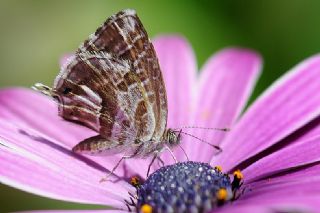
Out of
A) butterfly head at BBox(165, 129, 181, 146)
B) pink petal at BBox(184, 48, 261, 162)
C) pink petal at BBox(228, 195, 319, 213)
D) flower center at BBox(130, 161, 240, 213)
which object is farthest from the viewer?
pink petal at BBox(184, 48, 261, 162)

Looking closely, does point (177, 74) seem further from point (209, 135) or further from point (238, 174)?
point (238, 174)

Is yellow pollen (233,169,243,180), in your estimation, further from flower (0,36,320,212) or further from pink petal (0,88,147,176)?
pink petal (0,88,147,176)

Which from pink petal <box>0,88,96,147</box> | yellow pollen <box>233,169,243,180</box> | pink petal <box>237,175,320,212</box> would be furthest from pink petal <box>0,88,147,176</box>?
pink petal <box>237,175,320,212</box>

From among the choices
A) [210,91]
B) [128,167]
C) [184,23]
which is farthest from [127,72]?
[184,23]

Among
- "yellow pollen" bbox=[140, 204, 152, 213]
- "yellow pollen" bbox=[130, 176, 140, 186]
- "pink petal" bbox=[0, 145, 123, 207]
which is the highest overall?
"yellow pollen" bbox=[130, 176, 140, 186]

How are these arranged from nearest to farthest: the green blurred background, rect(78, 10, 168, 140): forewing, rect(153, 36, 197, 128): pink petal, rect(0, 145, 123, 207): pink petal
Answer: rect(0, 145, 123, 207): pink petal < rect(78, 10, 168, 140): forewing < rect(153, 36, 197, 128): pink petal < the green blurred background

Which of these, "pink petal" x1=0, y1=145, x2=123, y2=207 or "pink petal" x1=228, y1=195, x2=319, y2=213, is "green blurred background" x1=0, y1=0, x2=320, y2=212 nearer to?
"pink petal" x1=0, y1=145, x2=123, y2=207

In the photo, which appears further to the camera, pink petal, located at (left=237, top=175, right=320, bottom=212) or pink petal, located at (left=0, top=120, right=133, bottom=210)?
pink petal, located at (left=0, top=120, right=133, bottom=210)

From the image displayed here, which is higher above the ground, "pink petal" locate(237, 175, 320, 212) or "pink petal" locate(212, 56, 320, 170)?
"pink petal" locate(212, 56, 320, 170)
